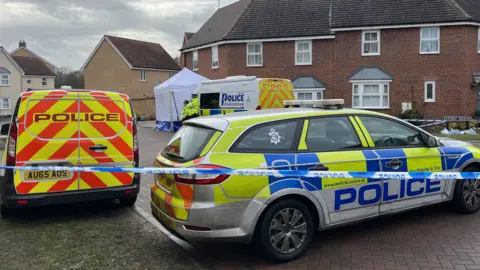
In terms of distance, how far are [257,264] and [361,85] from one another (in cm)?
2041

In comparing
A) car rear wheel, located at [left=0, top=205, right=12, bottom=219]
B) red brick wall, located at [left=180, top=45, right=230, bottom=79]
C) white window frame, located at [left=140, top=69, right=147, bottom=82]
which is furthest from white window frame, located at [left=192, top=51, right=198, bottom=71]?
car rear wheel, located at [left=0, top=205, right=12, bottom=219]

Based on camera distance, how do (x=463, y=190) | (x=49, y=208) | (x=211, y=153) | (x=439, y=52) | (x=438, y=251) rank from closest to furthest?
(x=211, y=153) → (x=438, y=251) → (x=463, y=190) → (x=49, y=208) → (x=439, y=52)

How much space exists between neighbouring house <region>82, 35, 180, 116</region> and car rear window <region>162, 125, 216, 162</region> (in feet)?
115

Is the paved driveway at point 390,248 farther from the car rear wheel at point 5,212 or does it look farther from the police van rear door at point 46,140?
the car rear wheel at point 5,212

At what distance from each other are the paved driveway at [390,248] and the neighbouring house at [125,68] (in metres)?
35.5

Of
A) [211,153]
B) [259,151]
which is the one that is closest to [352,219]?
[259,151]

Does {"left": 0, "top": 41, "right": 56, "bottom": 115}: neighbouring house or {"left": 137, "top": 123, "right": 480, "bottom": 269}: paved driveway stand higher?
{"left": 0, "top": 41, "right": 56, "bottom": 115}: neighbouring house

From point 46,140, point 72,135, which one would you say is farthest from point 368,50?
point 46,140

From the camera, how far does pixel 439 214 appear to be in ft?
18.6

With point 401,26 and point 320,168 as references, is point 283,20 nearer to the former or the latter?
point 401,26

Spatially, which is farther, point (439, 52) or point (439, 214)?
point (439, 52)

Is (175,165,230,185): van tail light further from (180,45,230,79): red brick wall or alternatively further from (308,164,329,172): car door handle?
(180,45,230,79): red brick wall

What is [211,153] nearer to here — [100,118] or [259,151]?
[259,151]

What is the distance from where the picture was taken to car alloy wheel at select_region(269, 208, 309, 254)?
164 inches
